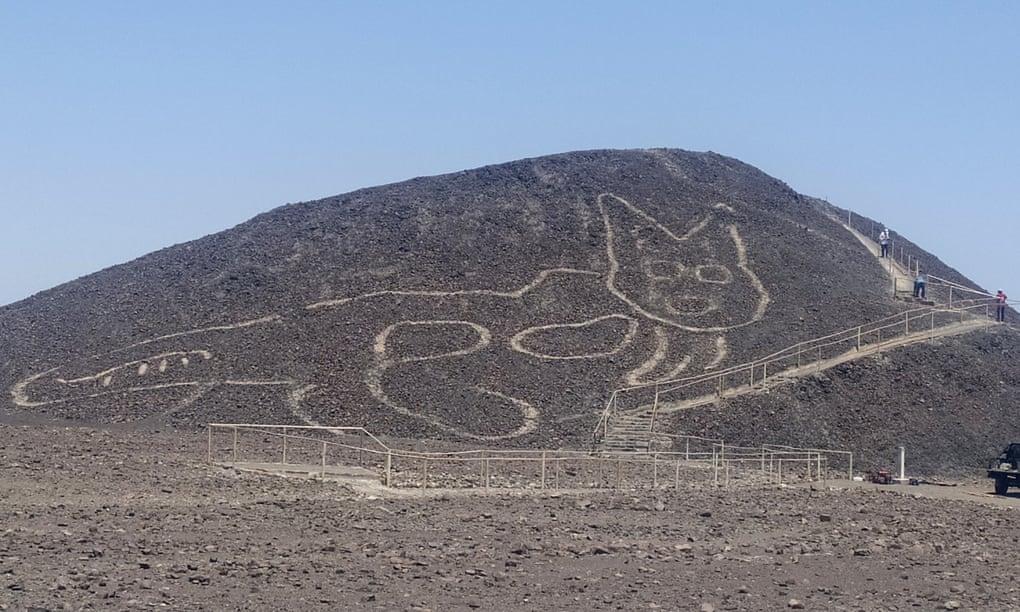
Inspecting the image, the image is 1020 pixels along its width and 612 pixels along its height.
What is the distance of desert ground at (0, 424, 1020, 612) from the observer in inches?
574

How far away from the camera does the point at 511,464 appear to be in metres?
34.0

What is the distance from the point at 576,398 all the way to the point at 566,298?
712 cm

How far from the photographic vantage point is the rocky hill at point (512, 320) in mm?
39844

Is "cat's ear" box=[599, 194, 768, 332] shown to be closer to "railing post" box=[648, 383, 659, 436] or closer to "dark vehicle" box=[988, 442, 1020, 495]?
"railing post" box=[648, 383, 659, 436]

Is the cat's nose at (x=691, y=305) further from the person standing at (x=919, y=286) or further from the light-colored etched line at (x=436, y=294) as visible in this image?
the person standing at (x=919, y=286)

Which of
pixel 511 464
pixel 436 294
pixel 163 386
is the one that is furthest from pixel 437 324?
pixel 511 464

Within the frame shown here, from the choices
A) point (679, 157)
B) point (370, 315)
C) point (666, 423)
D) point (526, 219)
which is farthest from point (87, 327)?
point (679, 157)

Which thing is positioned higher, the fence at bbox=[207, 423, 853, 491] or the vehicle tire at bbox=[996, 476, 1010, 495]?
the fence at bbox=[207, 423, 853, 491]

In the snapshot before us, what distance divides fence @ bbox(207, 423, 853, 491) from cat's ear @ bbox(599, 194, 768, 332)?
979 centimetres

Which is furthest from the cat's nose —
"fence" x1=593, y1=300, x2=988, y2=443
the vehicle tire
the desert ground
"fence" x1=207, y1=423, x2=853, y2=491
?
the desert ground

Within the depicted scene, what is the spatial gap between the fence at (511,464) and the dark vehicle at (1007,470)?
429 centimetres

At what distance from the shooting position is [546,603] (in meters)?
14.5

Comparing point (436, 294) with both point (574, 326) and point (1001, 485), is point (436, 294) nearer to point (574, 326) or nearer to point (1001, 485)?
point (574, 326)

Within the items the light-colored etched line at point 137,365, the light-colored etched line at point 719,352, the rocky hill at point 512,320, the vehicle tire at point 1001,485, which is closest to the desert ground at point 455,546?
the vehicle tire at point 1001,485
